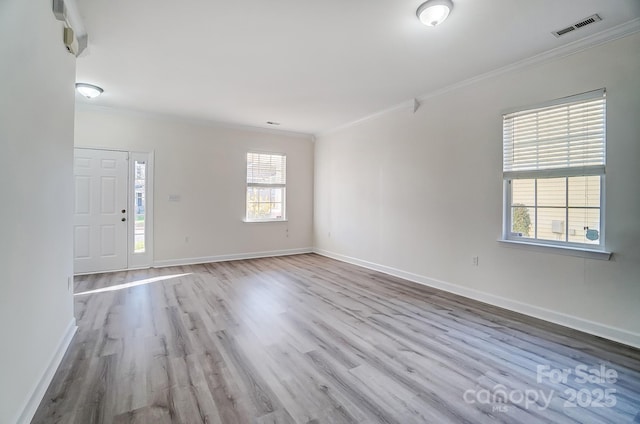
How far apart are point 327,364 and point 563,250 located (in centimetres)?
261

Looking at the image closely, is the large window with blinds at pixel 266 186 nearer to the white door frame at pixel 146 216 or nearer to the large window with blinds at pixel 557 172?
the white door frame at pixel 146 216

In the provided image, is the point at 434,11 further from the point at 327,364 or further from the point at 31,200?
the point at 31,200

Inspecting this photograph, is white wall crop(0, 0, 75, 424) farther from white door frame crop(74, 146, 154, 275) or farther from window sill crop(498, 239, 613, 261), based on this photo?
window sill crop(498, 239, 613, 261)

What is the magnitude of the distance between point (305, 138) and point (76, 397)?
234 inches

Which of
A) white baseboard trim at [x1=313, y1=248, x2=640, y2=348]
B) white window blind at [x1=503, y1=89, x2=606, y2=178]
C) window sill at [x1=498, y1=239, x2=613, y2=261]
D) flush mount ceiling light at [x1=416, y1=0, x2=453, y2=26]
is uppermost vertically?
flush mount ceiling light at [x1=416, y1=0, x2=453, y2=26]

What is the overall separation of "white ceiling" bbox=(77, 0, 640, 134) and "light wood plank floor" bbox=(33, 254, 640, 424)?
2761 millimetres

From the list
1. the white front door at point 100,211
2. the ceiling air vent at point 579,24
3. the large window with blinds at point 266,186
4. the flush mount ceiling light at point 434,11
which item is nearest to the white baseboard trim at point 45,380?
the white front door at point 100,211

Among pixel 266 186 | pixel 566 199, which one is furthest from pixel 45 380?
pixel 266 186

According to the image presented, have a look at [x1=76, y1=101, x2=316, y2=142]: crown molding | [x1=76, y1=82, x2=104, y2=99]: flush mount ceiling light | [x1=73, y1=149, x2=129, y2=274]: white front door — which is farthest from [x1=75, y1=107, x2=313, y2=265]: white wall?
[x1=76, y1=82, x2=104, y2=99]: flush mount ceiling light

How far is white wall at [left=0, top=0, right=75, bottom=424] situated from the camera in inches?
56.8

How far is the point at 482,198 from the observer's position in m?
3.63

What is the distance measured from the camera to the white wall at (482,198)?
262 cm

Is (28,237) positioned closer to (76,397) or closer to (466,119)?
(76,397)

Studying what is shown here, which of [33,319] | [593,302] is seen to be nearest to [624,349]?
[593,302]
